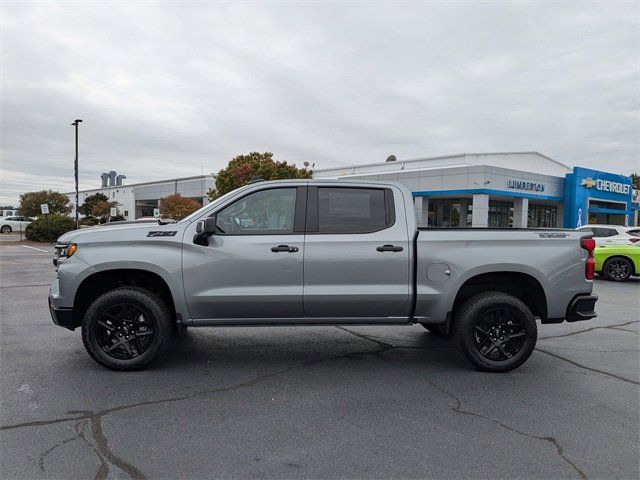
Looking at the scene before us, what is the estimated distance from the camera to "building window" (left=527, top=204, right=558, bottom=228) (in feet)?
135

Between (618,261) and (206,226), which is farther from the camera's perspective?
(618,261)

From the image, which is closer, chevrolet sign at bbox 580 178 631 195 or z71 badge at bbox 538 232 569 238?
z71 badge at bbox 538 232 569 238

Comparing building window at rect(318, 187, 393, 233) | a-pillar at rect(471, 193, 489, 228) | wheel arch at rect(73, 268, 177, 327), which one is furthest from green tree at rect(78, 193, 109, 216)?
building window at rect(318, 187, 393, 233)

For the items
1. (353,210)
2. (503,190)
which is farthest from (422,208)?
(353,210)

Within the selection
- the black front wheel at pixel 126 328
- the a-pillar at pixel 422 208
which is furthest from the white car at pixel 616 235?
the a-pillar at pixel 422 208

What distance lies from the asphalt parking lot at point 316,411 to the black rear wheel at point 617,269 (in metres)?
8.98

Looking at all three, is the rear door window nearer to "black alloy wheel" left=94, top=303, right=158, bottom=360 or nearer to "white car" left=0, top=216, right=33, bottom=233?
"black alloy wheel" left=94, top=303, right=158, bottom=360

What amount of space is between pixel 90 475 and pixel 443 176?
3298 centimetres

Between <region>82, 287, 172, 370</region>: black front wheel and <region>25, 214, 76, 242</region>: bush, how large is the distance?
2810 cm

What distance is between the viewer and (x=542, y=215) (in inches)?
1670

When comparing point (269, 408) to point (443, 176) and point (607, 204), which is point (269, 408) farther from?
point (607, 204)

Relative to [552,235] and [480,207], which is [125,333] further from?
[480,207]

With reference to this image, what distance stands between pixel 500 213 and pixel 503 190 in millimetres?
7424

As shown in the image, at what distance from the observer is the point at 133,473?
2.96 meters
